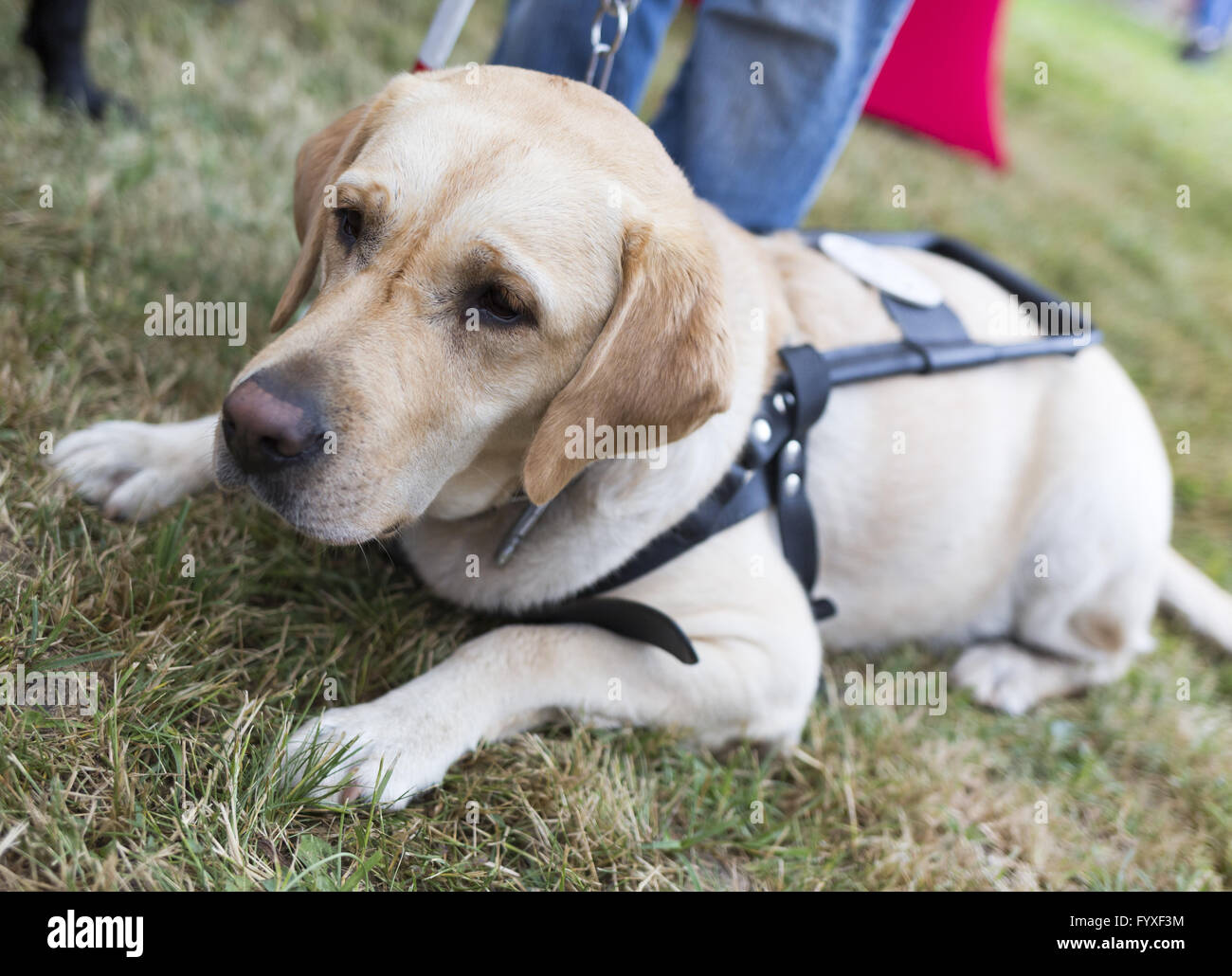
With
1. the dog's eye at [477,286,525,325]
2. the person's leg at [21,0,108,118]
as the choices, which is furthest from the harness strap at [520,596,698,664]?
the person's leg at [21,0,108,118]

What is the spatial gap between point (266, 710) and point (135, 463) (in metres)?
0.89

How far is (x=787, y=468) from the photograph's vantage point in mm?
2846

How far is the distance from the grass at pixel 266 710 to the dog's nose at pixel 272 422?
57 centimetres

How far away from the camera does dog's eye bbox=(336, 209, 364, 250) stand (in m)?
2.28

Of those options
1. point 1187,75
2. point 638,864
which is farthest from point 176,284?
point 1187,75

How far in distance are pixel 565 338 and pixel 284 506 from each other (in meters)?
0.72

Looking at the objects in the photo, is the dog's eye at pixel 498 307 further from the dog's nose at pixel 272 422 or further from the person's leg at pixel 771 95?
the person's leg at pixel 771 95

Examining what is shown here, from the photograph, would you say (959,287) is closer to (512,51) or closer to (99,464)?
(512,51)

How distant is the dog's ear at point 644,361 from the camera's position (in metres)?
2.23

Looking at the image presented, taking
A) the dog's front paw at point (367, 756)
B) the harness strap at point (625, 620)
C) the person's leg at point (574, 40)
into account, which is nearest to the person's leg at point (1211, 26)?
the person's leg at point (574, 40)

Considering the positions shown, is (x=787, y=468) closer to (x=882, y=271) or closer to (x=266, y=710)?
(x=882, y=271)

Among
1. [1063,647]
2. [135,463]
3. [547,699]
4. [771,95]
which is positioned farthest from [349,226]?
[1063,647]

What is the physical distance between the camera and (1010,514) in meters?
3.41

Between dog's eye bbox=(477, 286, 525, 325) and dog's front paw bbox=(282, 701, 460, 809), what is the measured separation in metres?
0.94
